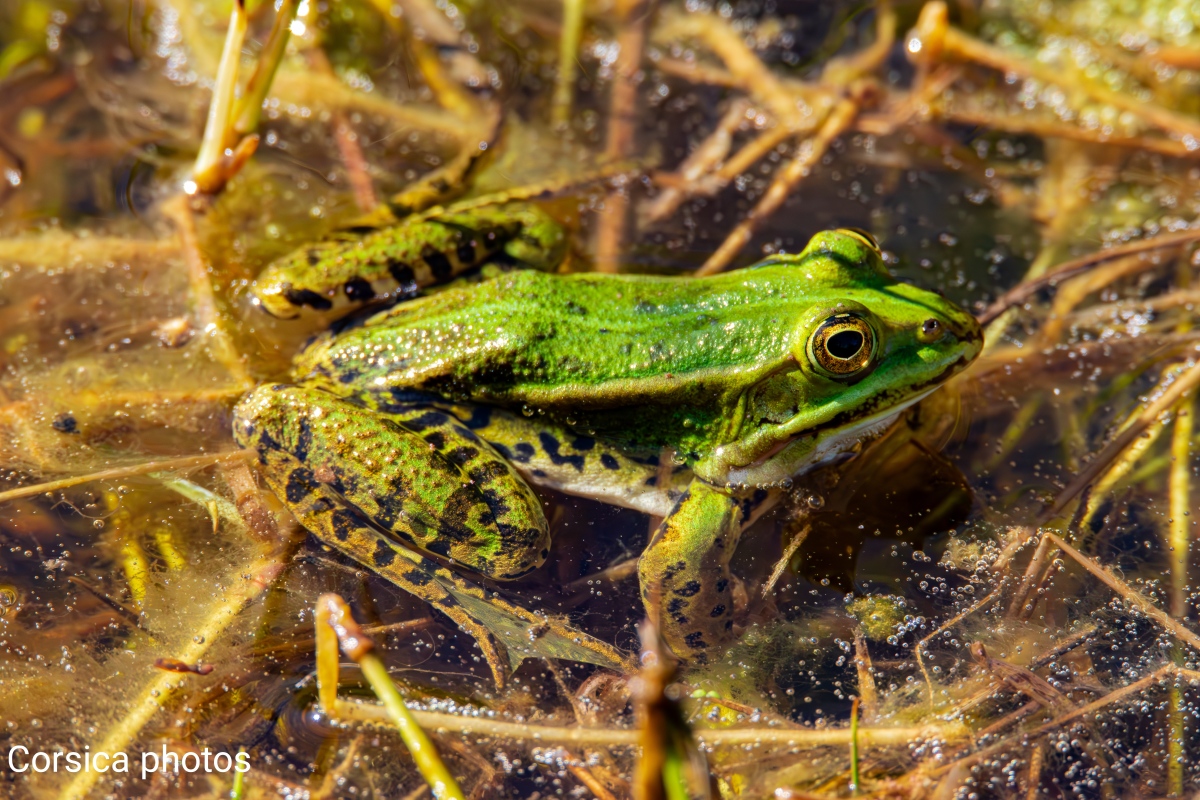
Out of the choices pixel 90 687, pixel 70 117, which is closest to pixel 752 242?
pixel 90 687

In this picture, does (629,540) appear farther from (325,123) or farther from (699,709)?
→ (325,123)

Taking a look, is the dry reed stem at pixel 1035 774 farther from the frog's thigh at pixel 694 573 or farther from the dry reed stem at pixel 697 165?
the dry reed stem at pixel 697 165

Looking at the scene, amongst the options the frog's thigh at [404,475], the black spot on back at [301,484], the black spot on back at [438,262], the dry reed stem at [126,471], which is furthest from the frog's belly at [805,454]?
the dry reed stem at [126,471]

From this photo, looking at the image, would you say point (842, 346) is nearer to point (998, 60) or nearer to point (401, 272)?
point (401, 272)

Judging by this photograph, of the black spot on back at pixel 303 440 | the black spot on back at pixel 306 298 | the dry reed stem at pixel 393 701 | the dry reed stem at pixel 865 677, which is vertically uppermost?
the black spot on back at pixel 306 298

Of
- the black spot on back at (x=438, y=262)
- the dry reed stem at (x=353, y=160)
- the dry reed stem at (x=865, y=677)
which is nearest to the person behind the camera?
the dry reed stem at (x=865, y=677)

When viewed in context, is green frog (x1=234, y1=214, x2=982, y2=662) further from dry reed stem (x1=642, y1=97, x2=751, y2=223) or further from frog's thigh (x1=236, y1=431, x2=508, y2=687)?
dry reed stem (x1=642, y1=97, x2=751, y2=223)

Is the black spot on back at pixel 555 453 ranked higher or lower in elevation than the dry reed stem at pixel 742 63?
lower
